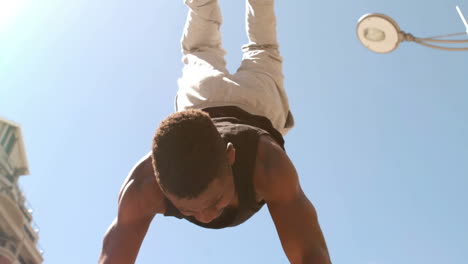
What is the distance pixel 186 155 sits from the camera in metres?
2.35

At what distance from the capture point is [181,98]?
12.9 ft

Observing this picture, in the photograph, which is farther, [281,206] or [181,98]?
[181,98]

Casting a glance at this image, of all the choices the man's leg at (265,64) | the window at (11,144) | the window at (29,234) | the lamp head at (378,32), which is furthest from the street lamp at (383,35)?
the window at (11,144)

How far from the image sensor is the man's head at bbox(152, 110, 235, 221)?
2.35m

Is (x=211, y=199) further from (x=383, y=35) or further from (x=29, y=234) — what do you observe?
(x=29, y=234)

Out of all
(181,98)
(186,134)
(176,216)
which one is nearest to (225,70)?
(181,98)

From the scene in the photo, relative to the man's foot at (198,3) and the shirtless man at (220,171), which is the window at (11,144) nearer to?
the man's foot at (198,3)

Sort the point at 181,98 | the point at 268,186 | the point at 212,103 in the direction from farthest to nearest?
the point at 181,98
the point at 212,103
the point at 268,186

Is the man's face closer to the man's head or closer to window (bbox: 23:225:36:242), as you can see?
the man's head

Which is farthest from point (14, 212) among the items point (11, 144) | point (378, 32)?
point (378, 32)

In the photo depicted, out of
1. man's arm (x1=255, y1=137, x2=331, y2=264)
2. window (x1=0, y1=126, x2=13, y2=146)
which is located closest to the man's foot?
man's arm (x1=255, y1=137, x2=331, y2=264)

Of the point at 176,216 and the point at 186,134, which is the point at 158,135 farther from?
the point at 176,216

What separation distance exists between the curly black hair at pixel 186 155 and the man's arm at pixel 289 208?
1.46 feet

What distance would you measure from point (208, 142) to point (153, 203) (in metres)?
0.72
